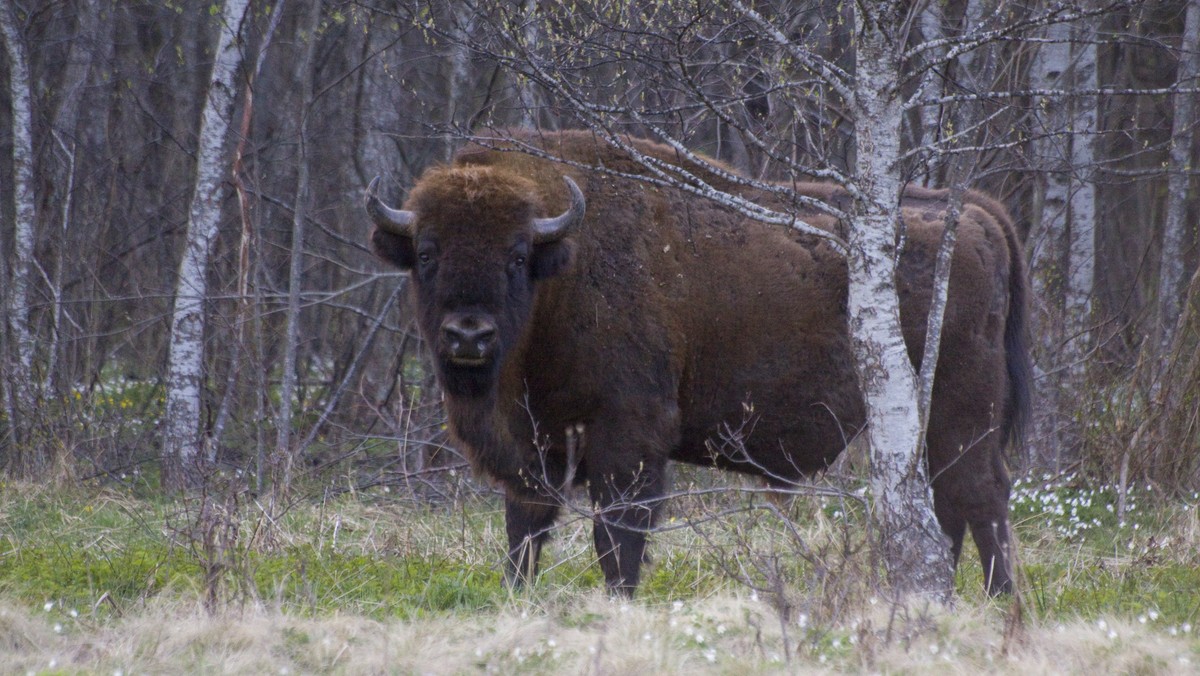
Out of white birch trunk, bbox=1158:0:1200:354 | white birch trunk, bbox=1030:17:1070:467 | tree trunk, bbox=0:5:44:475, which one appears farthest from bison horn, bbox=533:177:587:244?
white birch trunk, bbox=1158:0:1200:354

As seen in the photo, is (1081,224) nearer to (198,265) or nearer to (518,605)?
(198,265)

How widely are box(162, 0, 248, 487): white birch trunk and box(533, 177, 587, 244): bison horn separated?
15.0ft

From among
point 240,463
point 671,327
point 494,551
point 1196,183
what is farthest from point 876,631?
point 1196,183

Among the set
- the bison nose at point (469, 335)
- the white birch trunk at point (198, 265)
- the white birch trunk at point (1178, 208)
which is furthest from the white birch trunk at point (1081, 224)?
the white birch trunk at point (198, 265)

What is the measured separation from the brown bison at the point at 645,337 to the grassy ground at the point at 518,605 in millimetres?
493

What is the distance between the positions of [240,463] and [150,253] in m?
4.44

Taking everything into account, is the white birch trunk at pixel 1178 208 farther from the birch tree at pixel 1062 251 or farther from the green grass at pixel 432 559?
the green grass at pixel 432 559

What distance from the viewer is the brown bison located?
20.9 ft

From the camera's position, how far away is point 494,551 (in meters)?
7.16

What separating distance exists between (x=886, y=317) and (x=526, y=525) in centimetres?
243

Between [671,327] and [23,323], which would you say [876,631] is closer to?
[671,327]

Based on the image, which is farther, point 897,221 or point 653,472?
point 653,472

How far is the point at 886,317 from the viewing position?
5484mm

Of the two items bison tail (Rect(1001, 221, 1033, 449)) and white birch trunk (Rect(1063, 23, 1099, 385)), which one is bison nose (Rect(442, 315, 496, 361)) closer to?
bison tail (Rect(1001, 221, 1033, 449))
